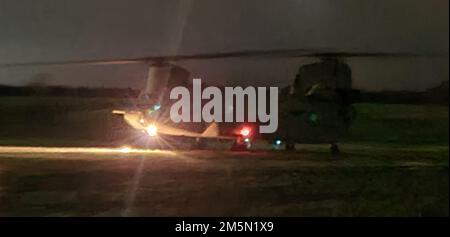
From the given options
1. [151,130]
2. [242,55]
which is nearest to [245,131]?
[242,55]

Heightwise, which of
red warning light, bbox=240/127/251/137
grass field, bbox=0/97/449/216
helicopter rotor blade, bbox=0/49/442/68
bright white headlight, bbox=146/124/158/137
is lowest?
grass field, bbox=0/97/449/216

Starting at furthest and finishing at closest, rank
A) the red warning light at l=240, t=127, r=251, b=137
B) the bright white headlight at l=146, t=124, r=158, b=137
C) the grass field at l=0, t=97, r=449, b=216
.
Result: the bright white headlight at l=146, t=124, r=158, b=137 → the red warning light at l=240, t=127, r=251, b=137 → the grass field at l=0, t=97, r=449, b=216

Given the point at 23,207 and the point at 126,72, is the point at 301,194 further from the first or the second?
the point at 23,207

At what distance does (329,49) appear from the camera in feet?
11.0

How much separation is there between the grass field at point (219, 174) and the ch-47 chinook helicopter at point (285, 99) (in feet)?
0.49

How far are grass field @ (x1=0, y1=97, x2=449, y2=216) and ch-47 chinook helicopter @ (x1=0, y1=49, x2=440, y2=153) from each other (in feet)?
0.49

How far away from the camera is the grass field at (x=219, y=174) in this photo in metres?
3.33

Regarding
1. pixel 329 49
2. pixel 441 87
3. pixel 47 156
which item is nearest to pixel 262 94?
pixel 329 49

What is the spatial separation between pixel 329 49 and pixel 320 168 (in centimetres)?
76

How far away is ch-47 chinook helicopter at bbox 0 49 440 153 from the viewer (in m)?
3.42

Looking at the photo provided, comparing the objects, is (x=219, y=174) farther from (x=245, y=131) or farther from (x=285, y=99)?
(x=285, y=99)

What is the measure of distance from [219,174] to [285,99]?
2.04ft

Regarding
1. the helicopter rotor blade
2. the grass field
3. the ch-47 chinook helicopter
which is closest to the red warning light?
the ch-47 chinook helicopter

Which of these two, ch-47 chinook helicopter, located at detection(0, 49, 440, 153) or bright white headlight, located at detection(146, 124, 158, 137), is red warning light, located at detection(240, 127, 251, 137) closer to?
ch-47 chinook helicopter, located at detection(0, 49, 440, 153)
